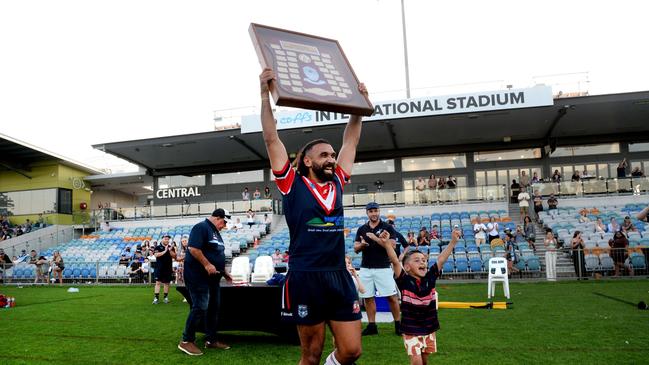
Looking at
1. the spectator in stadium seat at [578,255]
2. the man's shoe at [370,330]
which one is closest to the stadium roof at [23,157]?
the man's shoe at [370,330]

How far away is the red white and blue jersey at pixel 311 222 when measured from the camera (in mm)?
3521

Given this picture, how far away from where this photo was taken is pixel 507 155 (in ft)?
98.2

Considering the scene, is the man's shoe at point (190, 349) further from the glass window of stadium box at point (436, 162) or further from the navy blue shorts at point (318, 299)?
the glass window of stadium box at point (436, 162)

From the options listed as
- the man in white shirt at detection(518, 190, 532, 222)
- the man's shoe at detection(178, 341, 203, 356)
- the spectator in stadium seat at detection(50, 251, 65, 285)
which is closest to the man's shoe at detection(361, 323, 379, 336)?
the man's shoe at detection(178, 341, 203, 356)

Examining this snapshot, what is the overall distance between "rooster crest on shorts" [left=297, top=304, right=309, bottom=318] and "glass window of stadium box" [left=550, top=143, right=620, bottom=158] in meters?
29.1

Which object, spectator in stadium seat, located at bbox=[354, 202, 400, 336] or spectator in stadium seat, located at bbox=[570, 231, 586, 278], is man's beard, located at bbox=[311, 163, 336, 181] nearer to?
spectator in stadium seat, located at bbox=[354, 202, 400, 336]

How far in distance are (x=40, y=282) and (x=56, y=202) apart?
498 inches

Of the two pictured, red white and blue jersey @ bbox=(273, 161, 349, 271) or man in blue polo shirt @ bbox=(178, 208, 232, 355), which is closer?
red white and blue jersey @ bbox=(273, 161, 349, 271)

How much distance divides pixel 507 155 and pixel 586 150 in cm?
422

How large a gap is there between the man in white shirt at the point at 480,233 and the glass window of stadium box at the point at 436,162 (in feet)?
35.3

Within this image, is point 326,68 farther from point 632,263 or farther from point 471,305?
point 632,263

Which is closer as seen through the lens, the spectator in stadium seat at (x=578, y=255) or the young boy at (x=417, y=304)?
the young boy at (x=417, y=304)

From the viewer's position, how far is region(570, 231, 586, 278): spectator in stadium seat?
1650cm

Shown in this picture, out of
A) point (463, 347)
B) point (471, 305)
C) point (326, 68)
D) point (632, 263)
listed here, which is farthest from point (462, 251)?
point (326, 68)
